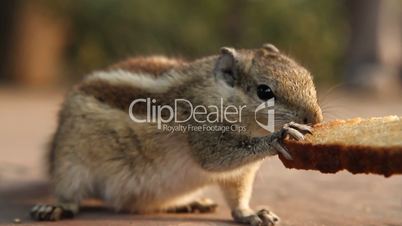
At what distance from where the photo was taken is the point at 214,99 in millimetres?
4777

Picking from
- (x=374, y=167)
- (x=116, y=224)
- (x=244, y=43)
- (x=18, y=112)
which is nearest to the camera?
(x=374, y=167)

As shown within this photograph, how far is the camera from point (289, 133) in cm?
413

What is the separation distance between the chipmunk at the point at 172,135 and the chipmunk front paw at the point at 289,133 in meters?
0.11

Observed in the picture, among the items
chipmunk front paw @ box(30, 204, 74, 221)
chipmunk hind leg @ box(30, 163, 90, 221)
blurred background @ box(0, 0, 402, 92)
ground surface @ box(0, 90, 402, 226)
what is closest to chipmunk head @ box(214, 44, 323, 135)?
ground surface @ box(0, 90, 402, 226)

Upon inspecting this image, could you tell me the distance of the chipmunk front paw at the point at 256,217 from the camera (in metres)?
4.45

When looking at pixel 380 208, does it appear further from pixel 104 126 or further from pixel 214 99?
pixel 104 126

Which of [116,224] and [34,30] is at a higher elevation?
[34,30]

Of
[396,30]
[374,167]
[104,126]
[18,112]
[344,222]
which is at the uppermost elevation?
[396,30]

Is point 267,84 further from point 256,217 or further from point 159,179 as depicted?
point 159,179

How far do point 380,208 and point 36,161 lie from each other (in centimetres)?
351

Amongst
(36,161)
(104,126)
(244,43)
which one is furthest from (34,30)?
(104,126)

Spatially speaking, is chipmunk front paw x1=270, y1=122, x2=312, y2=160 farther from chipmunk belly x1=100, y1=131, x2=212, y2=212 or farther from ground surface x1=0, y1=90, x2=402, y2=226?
chipmunk belly x1=100, y1=131, x2=212, y2=212

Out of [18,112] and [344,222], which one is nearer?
[344,222]

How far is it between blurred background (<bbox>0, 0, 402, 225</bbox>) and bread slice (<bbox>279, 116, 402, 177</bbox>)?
214 inches
